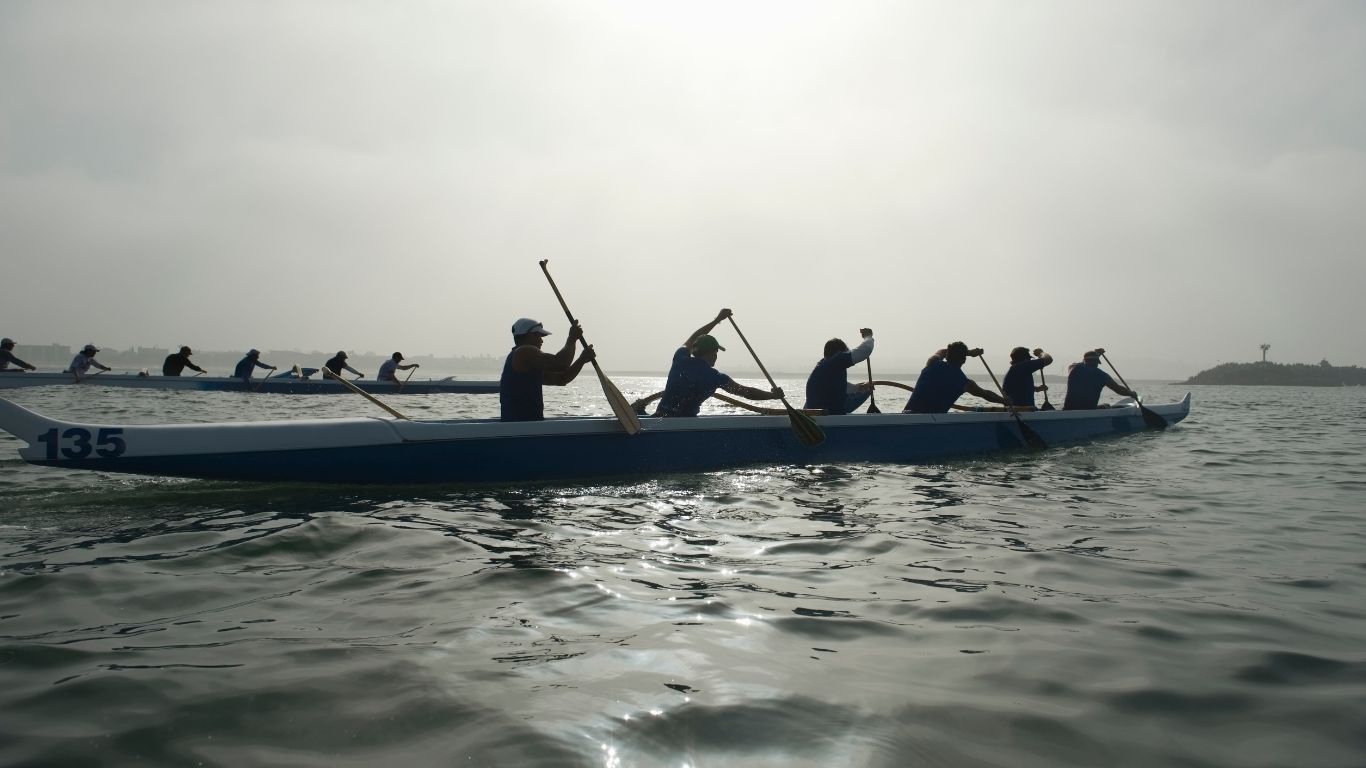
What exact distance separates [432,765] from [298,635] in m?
1.35

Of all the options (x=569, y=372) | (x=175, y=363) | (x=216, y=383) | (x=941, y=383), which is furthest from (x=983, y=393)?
(x=175, y=363)

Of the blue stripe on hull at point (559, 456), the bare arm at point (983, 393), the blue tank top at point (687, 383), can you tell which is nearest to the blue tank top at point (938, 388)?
the bare arm at point (983, 393)

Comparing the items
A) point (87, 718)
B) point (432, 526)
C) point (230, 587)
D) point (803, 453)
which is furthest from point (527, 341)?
point (87, 718)

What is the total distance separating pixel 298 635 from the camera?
2.99 m

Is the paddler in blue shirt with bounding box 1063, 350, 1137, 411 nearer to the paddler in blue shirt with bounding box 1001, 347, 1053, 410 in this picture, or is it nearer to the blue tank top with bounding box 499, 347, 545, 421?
the paddler in blue shirt with bounding box 1001, 347, 1053, 410

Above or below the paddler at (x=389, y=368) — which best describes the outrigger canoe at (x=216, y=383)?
below

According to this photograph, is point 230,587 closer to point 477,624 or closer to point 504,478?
point 477,624

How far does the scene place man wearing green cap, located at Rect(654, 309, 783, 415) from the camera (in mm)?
8859

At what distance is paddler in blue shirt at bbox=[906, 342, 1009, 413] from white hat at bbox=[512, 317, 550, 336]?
18.4 feet

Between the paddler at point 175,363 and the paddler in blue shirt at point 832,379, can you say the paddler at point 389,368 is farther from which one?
the paddler in blue shirt at point 832,379

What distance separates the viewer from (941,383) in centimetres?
1030

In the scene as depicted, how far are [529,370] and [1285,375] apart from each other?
141901 mm

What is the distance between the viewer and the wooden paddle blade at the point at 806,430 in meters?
8.50

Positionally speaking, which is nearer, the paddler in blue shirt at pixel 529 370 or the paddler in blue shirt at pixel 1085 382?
the paddler in blue shirt at pixel 529 370
